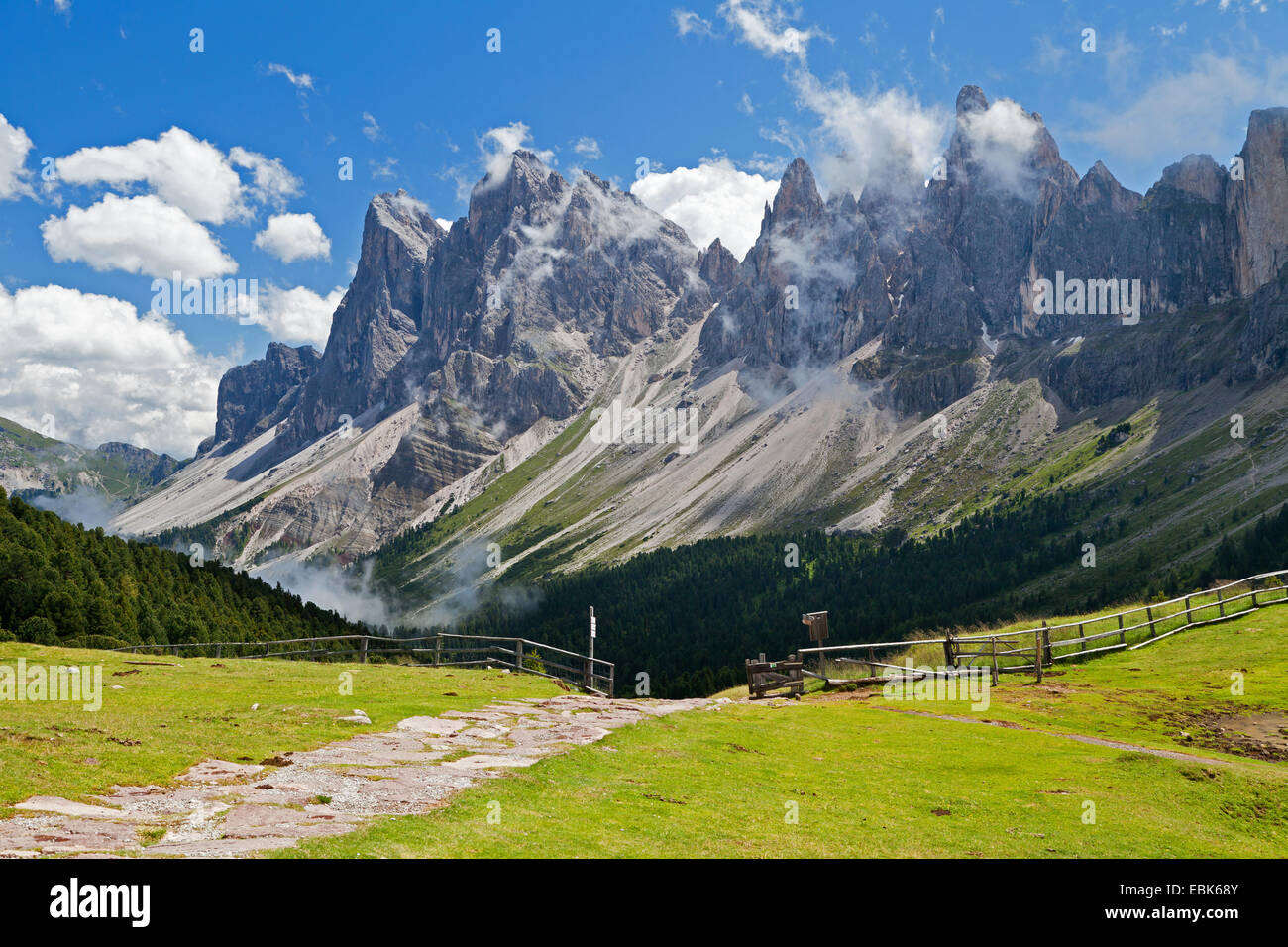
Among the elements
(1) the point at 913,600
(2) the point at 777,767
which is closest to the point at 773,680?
(2) the point at 777,767

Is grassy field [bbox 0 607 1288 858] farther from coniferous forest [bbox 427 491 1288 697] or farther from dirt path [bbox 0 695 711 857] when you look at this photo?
coniferous forest [bbox 427 491 1288 697]

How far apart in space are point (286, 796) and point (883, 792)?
44.2 feet

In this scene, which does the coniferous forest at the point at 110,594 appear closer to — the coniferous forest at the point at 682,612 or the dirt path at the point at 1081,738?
the coniferous forest at the point at 682,612

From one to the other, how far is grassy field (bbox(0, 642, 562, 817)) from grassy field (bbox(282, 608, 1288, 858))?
6652mm

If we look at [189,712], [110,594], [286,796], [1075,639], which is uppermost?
[110,594]

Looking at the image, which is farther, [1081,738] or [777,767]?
[1081,738]

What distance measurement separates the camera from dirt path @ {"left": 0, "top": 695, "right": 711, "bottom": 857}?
414 inches

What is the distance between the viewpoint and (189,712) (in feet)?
75.7

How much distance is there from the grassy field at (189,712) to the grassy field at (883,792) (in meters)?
6.65

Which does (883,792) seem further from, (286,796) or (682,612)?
(682,612)

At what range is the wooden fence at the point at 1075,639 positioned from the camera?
141 feet

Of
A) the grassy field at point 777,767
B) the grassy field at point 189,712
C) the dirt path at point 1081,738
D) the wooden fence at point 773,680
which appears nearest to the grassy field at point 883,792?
the grassy field at point 777,767
